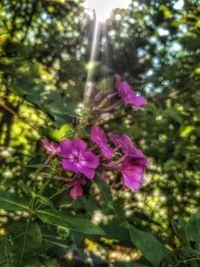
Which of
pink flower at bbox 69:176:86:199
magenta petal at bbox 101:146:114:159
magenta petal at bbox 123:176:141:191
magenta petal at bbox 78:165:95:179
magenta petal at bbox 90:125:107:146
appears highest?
magenta petal at bbox 90:125:107:146

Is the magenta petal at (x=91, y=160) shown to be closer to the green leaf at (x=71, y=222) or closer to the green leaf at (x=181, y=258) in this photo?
the green leaf at (x=71, y=222)

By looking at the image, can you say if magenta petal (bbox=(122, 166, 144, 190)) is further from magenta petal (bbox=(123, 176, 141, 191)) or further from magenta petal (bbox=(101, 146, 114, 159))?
magenta petal (bbox=(101, 146, 114, 159))

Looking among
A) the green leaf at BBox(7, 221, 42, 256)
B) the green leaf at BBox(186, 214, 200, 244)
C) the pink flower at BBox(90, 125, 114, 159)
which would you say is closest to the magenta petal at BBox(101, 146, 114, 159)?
the pink flower at BBox(90, 125, 114, 159)

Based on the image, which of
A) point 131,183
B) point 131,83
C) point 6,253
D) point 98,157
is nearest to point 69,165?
point 98,157

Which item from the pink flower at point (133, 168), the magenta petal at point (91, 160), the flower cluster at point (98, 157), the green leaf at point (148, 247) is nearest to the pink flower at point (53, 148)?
the flower cluster at point (98, 157)

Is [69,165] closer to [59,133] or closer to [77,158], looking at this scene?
[77,158]
